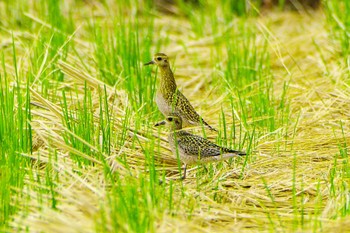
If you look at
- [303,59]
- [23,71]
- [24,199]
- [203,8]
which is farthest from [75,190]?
[203,8]

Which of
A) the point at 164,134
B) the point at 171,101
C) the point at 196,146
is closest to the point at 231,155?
the point at 196,146

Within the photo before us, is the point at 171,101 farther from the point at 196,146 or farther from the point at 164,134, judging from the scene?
the point at 196,146

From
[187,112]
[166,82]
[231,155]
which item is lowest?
Answer: [231,155]

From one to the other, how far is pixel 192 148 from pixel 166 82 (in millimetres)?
1799

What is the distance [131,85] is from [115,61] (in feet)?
2.21

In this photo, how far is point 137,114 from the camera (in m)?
7.59

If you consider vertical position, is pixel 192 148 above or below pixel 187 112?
below

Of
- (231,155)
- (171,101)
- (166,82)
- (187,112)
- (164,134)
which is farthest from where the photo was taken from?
(166,82)

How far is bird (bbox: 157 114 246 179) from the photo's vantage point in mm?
6297

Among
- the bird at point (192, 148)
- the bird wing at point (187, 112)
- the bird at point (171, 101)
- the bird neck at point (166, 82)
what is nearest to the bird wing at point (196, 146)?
the bird at point (192, 148)

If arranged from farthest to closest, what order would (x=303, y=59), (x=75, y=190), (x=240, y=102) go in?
(x=303, y=59) < (x=240, y=102) < (x=75, y=190)

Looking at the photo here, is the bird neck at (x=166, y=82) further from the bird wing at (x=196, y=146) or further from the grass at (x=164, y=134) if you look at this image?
the bird wing at (x=196, y=146)

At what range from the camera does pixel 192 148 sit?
6.48 m

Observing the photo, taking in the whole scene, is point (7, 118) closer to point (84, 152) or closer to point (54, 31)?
point (84, 152)
